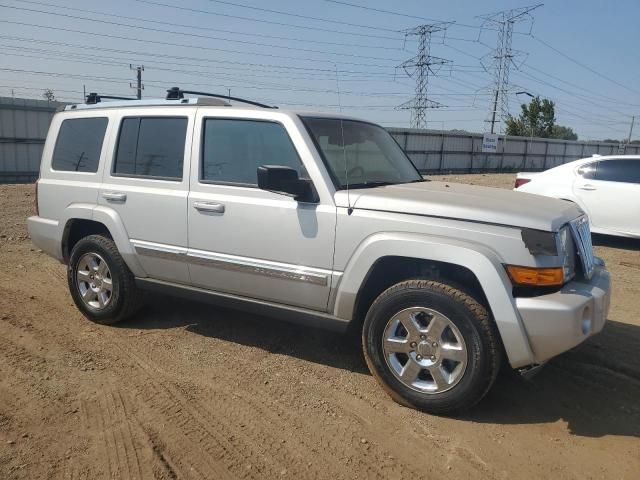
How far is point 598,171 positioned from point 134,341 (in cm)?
773

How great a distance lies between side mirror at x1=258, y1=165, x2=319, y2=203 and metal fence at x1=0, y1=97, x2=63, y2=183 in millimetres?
15618

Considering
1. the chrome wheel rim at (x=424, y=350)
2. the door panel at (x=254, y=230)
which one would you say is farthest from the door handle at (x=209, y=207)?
the chrome wheel rim at (x=424, y=350)

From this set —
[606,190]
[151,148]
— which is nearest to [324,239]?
[151,148]

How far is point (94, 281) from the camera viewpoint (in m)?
5.02

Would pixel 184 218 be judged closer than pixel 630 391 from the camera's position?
No

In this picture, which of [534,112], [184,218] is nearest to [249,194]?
[184,218]

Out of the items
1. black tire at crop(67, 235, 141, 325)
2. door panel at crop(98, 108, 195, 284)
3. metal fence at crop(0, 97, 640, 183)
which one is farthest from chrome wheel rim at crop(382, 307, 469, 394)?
metal fence at crop(0, 97, 640, 183)

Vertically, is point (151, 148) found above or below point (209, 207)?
above

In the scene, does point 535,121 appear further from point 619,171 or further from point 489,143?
point 619,171

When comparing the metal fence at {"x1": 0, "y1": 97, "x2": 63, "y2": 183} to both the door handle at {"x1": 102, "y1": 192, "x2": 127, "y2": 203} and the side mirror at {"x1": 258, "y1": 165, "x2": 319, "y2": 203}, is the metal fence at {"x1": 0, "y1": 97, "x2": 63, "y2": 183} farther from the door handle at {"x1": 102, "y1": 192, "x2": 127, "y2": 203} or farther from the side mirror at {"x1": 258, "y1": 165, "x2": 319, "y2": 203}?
the side mirror at {"x1": 258, "y1": 165, "x2": 319, "y2": 203}

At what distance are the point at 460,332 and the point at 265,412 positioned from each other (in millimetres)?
1321

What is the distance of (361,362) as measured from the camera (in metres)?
4.27

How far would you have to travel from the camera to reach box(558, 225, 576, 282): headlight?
329cm

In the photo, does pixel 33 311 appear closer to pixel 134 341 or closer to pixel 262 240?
pixel 134 341
